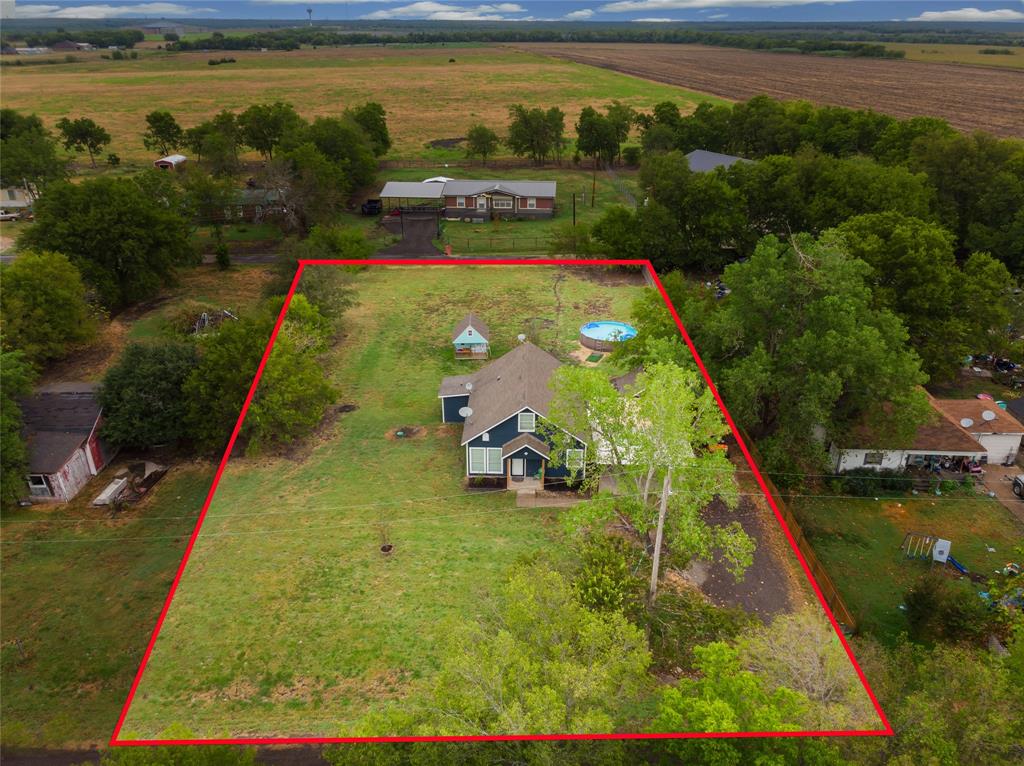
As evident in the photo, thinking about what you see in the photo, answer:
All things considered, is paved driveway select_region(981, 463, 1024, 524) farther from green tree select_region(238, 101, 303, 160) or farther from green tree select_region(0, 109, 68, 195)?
green tree select_region(0, 109, 68, 195)

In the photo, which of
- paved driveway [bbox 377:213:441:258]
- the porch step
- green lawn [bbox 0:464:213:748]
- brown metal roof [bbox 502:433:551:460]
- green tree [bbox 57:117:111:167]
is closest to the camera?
green lawn [bbox 0:464:213:748]

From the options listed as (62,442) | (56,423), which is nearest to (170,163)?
(56,423)

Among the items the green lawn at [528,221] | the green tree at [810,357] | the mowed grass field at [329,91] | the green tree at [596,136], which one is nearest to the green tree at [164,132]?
the mowed grass field at [329,91]

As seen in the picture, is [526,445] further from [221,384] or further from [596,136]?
[596,136]

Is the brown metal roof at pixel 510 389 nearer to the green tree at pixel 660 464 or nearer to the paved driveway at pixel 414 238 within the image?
the green tree at pixel 660 464

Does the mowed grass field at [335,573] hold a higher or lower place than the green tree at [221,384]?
lower

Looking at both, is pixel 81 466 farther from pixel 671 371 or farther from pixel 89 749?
pixel 671 371

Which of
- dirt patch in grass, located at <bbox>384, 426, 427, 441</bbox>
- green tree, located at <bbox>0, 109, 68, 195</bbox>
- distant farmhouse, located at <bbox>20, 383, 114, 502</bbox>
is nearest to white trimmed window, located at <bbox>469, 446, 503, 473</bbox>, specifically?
dirt patch in grass, located at <bbox>384, 426, 427, 441</bbox>
